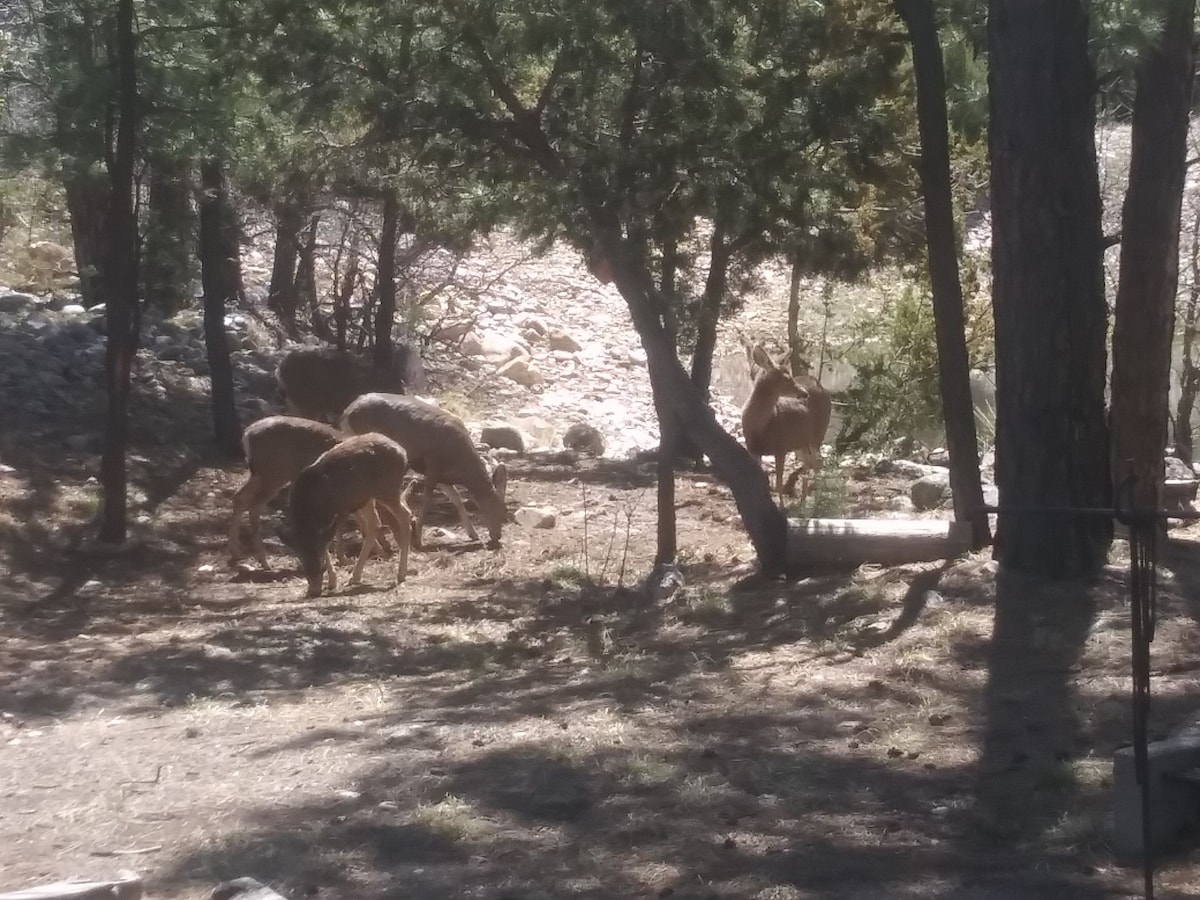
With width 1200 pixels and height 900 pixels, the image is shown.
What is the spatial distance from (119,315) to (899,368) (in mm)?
10700

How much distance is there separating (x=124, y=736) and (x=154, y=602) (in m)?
4.57

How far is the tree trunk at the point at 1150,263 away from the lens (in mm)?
10945

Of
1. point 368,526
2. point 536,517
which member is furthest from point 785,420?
point 368,526

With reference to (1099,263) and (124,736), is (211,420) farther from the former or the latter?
(1099,263)

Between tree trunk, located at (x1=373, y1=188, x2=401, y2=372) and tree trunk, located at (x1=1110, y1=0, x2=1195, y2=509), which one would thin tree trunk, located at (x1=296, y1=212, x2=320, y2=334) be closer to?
tree trunk, located at (x1=373, y1=188, x2=401, y2=372)

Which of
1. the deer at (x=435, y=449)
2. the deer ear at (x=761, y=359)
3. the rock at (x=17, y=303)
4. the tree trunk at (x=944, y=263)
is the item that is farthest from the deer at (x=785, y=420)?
the rock at (x=17, y=303)

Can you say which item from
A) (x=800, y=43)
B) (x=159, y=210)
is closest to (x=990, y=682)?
(x=800, y=43)

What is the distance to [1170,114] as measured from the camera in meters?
11.0

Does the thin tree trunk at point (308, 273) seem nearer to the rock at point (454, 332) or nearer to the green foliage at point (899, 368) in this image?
the rock at point (454, 332)

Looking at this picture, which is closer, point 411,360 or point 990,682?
point 990,682

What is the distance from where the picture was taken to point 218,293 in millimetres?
17516

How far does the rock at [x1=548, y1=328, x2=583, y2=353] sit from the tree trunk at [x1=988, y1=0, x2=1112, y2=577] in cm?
2006

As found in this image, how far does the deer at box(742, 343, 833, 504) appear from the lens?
17.0 meters

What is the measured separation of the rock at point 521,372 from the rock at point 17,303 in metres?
7.92
